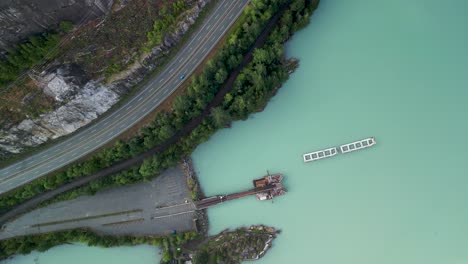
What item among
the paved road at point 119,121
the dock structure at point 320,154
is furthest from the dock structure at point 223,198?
the paved road at point 119,121

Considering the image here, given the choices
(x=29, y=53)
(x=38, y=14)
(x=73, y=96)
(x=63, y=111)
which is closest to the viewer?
(x=38, y=14)

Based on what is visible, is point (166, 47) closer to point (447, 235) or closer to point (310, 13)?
point (310, 13)

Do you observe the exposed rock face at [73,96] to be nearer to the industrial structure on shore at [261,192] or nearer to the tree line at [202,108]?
the tree line at [202,108]

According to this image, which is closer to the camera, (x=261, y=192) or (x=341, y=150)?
(x=261, y=192)

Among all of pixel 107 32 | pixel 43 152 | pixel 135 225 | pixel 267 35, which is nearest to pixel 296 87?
pixel 267 35

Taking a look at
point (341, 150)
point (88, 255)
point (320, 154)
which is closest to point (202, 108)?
point (320, 154)

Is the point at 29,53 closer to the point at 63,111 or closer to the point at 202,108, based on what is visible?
the point at 63,111
